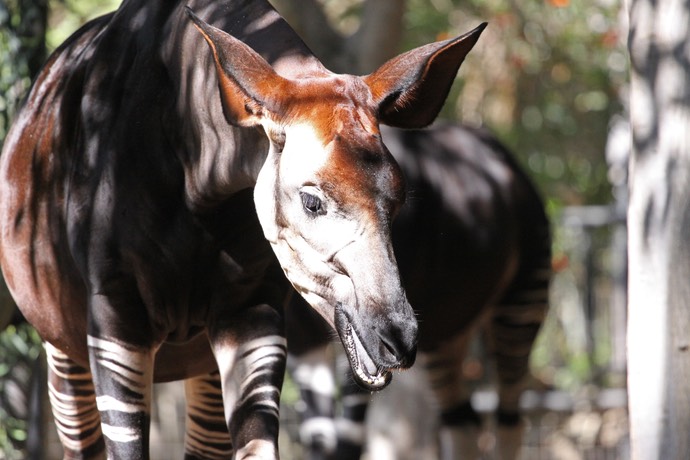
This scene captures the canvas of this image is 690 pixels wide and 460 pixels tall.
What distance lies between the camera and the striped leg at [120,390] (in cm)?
326

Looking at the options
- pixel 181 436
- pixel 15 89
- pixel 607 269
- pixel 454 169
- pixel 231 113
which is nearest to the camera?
pixel 231 113

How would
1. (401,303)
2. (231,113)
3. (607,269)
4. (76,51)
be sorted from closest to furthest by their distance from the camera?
(401,303)
(231,113)
(76,51)
(607,269)

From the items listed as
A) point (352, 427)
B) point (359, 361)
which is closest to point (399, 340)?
point (359, 361)

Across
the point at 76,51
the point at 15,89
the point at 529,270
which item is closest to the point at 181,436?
the point at 529,270

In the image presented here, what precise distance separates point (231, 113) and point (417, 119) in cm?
45

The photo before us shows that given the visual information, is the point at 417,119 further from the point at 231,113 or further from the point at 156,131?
the point at 156,131

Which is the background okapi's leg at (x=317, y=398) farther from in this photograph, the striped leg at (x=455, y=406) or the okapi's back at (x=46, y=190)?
the okapi's back at (x=46, y=190)

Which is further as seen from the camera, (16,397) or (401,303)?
(16,397)

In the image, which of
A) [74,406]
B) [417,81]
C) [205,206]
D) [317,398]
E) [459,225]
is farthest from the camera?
[317,398]

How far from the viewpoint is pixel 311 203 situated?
2641mm

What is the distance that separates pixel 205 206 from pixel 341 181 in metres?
0.69

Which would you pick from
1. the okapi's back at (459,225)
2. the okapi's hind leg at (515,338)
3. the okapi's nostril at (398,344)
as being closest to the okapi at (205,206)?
the okapi's nostril at (398,344)

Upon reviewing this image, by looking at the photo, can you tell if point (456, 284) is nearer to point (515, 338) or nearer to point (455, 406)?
point (515, 338)

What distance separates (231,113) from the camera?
283 cm
